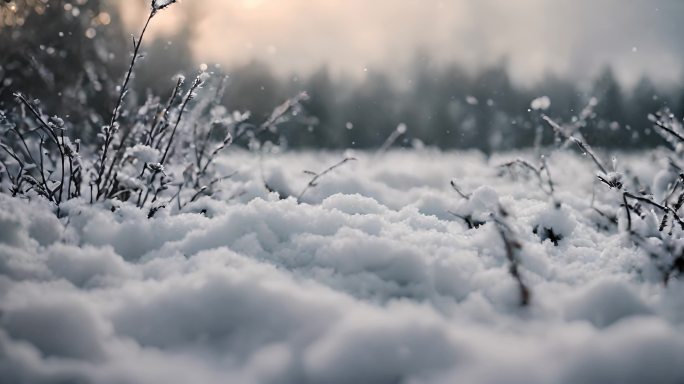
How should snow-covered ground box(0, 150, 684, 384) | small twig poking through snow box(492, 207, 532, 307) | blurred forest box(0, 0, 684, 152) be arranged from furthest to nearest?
blurred forest box(0, 0, 684, 152) → small twig poking through snow box(492, 207, 532, 307) → snow-covered ground box(0, 150, 684, 384)

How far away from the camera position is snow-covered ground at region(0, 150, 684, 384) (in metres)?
0.92

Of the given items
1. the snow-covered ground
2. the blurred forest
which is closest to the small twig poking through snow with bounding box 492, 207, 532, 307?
the snow-covered ground

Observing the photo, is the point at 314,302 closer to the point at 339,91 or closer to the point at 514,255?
the point at 514,255

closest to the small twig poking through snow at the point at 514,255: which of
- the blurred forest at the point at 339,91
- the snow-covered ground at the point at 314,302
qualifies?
the snow-covered ground at the point at 314,302

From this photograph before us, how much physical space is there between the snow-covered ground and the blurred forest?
152 cm

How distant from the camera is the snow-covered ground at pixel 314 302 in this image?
921 millimetres

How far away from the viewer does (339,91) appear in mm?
25703

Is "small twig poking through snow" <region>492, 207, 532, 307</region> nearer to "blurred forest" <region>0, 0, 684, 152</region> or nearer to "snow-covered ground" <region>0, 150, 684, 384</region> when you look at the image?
"snow-covered ground" <region>0, 150, 684, 384</region>

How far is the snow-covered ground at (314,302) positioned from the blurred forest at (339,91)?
1.52 meters

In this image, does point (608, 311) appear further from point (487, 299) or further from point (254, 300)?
point (254, 300)

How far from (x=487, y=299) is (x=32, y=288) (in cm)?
106

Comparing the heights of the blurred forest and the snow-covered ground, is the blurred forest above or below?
above

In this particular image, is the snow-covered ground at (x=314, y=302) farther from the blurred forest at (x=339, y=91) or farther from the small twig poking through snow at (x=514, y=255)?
the blurred forest at (x=339, y=91)

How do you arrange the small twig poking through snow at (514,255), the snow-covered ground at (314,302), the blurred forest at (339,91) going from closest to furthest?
1. the snow-covered ground at (314,302)
2. the small twig poking through snow at (514,255)
3. the blurred forest at (339,91)
